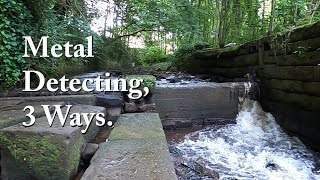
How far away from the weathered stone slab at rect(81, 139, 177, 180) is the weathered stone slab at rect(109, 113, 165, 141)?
0.13 m

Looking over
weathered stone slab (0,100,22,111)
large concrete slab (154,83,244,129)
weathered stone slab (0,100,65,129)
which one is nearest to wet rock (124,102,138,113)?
large concrete slab (154,83,244,129)

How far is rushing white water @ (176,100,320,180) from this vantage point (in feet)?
9.44

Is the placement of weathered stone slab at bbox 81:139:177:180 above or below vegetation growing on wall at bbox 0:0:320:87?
below

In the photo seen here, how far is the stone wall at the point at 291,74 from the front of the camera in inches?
138

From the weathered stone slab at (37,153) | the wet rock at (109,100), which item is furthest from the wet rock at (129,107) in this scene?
the weathered stone slab at (37,153)

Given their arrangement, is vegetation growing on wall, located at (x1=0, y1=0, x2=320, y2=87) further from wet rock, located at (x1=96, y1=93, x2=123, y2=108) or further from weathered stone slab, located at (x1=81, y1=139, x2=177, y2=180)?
weathered stone slab, located at (x1=81, y1=139, x2=177, y2=180)

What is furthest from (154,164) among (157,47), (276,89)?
(157,47)

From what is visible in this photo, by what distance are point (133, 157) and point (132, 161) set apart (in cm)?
6

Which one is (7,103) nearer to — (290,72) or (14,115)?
(14,115)

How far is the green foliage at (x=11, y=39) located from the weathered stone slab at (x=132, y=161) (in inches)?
106

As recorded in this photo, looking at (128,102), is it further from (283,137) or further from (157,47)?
(157,47)

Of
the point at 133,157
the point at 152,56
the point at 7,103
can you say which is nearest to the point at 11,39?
the point at 7,103

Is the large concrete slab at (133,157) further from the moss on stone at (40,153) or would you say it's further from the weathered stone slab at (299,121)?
the weathered stone slab at (299,121)

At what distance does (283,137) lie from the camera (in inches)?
157
